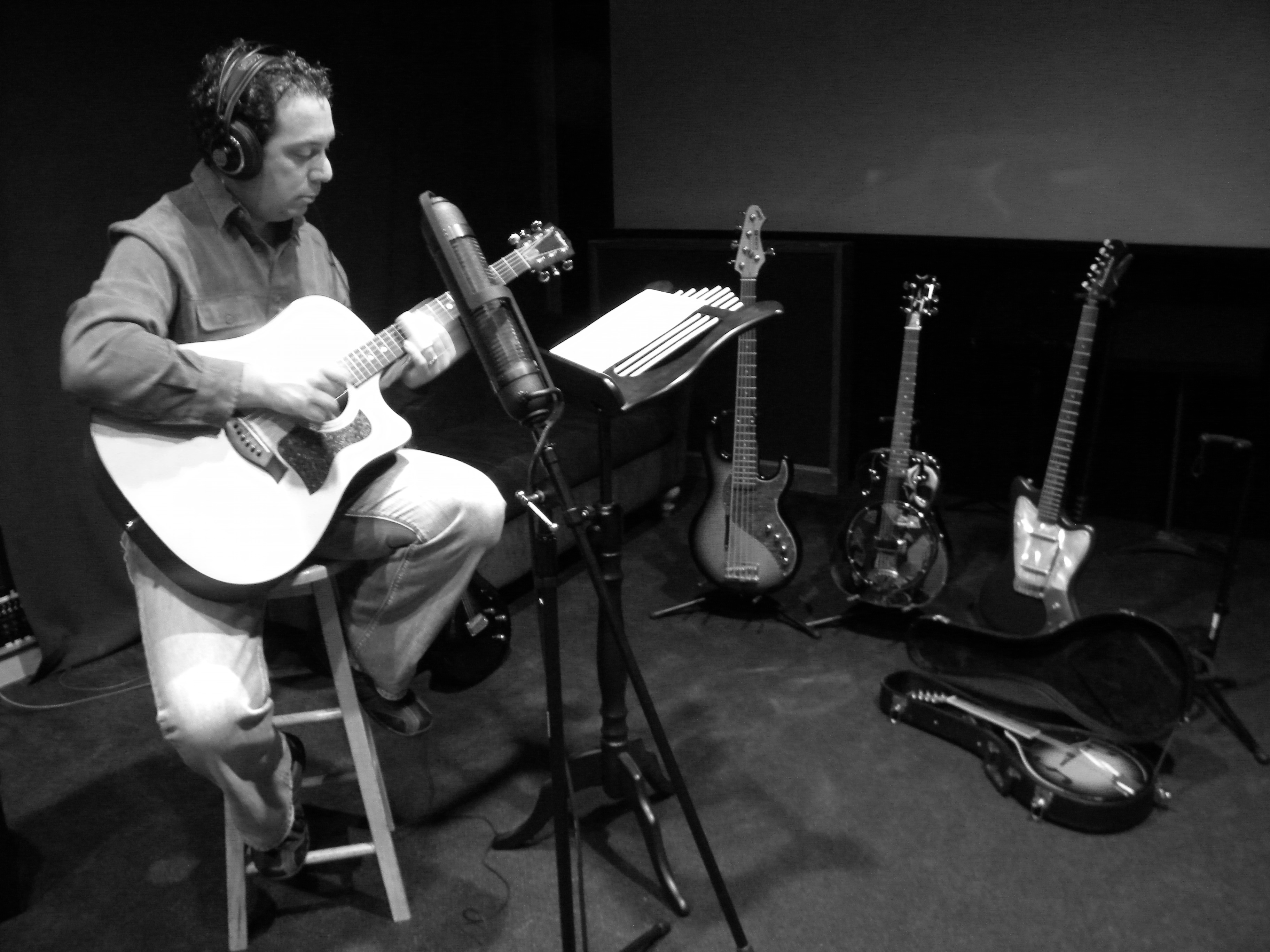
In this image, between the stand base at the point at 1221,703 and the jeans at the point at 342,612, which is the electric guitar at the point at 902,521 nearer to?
the stand base at the point at 1221,703

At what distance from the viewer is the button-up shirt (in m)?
1.59

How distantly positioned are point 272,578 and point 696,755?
3.79 feet

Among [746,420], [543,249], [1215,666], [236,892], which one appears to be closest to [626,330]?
Result: [543,249]

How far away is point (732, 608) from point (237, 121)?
6.56 feet

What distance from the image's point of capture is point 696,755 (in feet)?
7.92

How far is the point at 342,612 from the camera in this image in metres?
1.93

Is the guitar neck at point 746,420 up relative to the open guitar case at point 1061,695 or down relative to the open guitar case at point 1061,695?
up

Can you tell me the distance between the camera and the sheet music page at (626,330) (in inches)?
59.5

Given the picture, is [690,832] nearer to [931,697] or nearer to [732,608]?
[931,697]

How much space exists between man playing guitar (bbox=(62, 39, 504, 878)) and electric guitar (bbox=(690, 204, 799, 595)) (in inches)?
44.1

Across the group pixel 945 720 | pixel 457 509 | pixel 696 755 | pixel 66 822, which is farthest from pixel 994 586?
pixel 66 822

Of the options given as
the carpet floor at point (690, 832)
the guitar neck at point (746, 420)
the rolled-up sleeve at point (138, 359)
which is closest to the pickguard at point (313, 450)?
the rolled-up sleeve at point (138, 359)

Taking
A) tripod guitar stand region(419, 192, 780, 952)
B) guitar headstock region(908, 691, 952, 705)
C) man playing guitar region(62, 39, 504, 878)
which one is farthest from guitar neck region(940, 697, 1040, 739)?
man playing guitar region(62, 39, 504, 878)

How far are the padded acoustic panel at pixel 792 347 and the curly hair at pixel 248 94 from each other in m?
2.41
